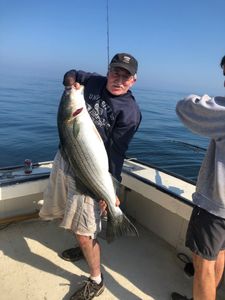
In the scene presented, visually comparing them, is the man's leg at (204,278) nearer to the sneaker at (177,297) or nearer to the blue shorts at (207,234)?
the blue shorts at (207,234)

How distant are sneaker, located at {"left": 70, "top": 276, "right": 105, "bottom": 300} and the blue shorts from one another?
3.74ft

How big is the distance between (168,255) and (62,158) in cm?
187

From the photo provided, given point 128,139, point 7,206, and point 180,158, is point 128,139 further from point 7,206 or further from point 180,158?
point 180,158

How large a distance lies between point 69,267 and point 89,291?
0.54m

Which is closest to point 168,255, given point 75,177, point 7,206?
point 75,177

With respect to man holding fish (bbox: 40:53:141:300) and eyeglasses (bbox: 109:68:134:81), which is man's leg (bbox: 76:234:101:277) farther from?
eyeglasses (bbox: 109:68:134:81)

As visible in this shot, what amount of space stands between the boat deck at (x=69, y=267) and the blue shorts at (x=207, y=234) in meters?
1.09

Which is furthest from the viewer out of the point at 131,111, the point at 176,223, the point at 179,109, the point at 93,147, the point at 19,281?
the point at 176,223

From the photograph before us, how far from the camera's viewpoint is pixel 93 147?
2.70m

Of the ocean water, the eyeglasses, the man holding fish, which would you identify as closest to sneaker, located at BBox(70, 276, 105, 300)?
the man holding fish

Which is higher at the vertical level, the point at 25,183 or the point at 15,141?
the point at 25,183

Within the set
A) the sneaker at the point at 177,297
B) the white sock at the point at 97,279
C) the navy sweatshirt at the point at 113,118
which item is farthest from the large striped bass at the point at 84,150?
the sneaker at the point at 177,297

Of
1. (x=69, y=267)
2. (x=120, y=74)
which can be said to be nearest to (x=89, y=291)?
(x=69, y=267)

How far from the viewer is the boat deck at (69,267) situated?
10.2 ft
